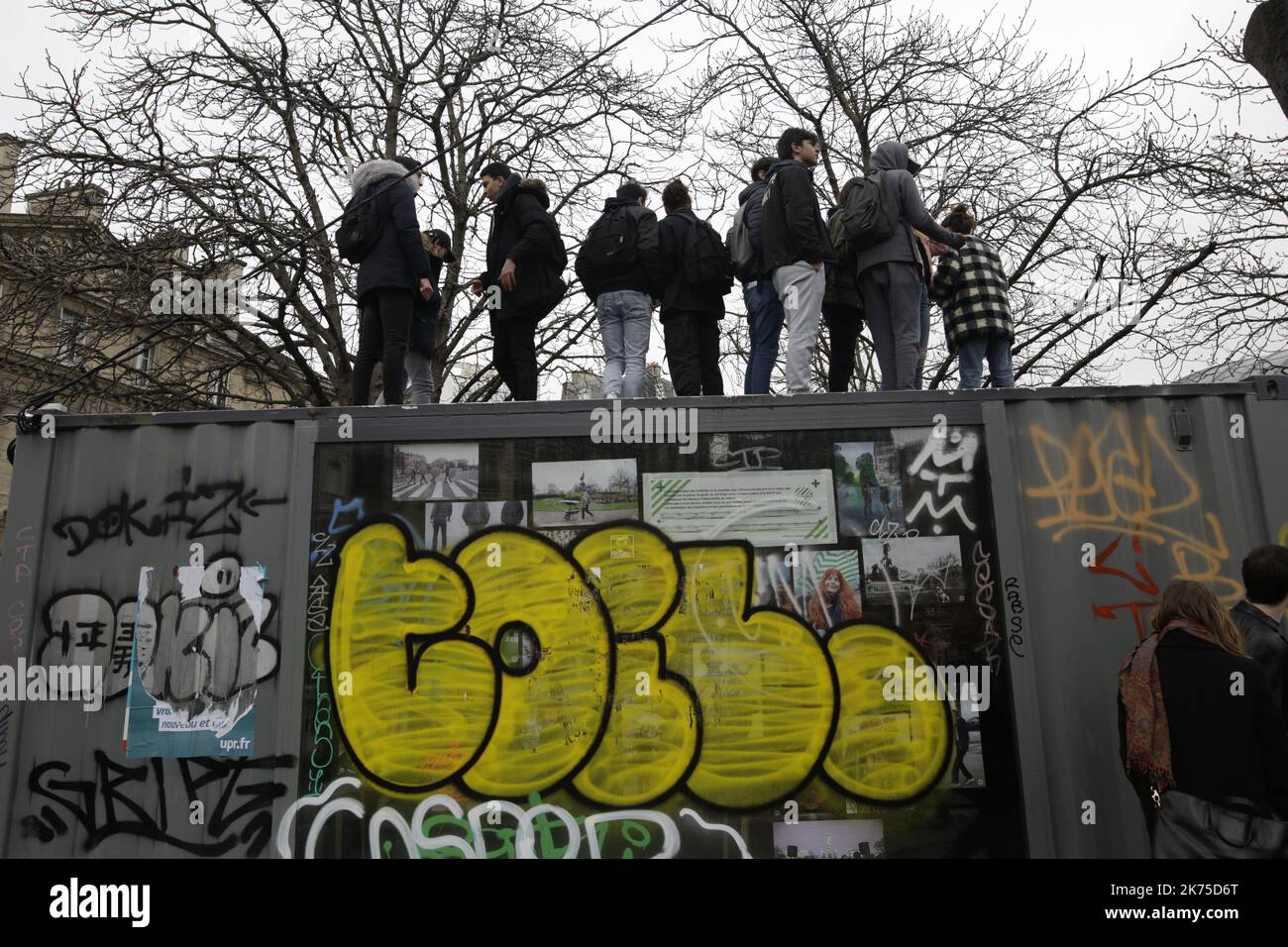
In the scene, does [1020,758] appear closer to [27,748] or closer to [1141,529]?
[1141,529]

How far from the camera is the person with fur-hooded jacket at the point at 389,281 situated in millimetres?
5320

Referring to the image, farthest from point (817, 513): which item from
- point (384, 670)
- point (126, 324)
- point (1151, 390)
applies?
point (126, 324)

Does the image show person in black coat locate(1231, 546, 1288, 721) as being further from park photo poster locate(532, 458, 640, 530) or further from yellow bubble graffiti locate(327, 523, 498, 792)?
yellow bubble graffiti locate(327, 523, 498, 792)

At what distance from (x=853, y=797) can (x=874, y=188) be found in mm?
3418

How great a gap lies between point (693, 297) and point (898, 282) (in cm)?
124

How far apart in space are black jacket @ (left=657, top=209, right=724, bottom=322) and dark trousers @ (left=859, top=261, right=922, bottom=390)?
0.95 m

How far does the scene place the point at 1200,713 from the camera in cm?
317

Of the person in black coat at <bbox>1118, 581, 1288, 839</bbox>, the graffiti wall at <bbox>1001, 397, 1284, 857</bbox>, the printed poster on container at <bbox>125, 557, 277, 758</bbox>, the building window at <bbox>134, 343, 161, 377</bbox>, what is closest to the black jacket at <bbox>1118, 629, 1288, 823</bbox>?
the person in black coat at <bbox>1118, 581, 1288, 839</bbox>

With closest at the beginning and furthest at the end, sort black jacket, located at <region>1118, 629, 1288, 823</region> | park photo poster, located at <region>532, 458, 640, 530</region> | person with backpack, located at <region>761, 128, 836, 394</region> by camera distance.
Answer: black jacket, located at <region>1118, 629, 1288, 823</region>, park photo poster, located at <region>532, 458, 640, 530</region>, person with backpack, located at <region>761, 128, 836, 394</region>

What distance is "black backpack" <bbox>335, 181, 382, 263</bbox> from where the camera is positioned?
17.6 ft

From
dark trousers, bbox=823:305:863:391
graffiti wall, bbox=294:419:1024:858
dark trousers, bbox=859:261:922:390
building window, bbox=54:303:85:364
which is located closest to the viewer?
graffiti wall, bbox=294:419:1024:858

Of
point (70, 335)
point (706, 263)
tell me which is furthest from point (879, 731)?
point (70, 335)

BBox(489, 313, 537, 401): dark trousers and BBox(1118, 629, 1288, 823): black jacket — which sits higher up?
BBox(489, 313, 537, 401): dark trousers

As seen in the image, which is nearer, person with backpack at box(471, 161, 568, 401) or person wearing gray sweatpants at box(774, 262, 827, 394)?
person wearing gray sweatpants at box(774, 262, 827, 394)
